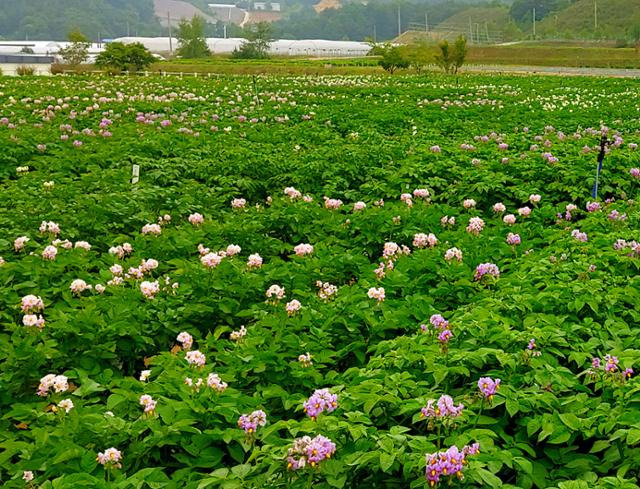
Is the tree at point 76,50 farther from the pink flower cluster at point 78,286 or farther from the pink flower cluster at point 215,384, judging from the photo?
the pink flower cluster at point 215,384

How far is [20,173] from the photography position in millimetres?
8859

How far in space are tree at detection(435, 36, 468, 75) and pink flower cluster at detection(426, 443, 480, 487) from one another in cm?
3948

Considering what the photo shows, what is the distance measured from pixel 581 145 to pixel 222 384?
8.38m

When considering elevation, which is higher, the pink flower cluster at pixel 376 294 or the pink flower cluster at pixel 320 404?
the pink flower cluster at pixel 376 294

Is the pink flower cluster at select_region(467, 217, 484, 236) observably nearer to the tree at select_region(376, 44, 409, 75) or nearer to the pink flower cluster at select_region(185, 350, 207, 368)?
the pink flower cluster at select_region(185, 350, 207, 368)

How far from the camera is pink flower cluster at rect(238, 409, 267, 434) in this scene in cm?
298

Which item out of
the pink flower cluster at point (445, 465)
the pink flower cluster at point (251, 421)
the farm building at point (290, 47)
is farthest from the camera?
the farm building at point (290, 47)

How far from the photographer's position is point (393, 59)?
139ft

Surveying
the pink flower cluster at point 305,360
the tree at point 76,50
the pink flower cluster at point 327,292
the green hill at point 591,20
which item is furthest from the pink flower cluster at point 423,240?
the green hill at point 591,20

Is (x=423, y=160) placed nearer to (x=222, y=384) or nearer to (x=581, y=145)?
(x=581, y=145)

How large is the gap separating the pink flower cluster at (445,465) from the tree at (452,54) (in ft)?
130

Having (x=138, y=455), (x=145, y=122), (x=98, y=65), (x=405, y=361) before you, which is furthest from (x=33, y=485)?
(x=98, y=65)

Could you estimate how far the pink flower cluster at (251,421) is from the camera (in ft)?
9.77

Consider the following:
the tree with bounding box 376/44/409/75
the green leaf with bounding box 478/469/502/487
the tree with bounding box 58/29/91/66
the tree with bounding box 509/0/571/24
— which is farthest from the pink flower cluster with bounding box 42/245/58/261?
the tree with bounding box 509/0/571/24
